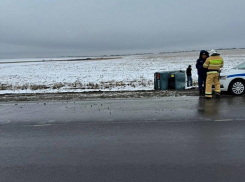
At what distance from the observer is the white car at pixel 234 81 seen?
31.4 ft

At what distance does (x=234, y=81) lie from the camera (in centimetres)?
966

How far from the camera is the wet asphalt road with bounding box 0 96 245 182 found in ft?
11.4

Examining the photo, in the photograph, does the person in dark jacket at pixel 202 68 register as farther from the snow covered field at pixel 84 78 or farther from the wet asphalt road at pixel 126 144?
the snow covered field at pixel 84 78

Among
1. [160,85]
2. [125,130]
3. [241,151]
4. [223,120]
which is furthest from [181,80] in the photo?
[241,151]

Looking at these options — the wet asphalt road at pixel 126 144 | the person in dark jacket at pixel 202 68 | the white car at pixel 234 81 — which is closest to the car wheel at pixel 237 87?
the white car at pixel 234 81

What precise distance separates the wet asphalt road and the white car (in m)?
2.47

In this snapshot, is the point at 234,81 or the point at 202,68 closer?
the point at 234,81

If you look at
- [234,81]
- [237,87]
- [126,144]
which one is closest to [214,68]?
[234,81]

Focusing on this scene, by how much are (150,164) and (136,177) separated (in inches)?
17.4

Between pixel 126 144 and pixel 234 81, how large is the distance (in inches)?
274

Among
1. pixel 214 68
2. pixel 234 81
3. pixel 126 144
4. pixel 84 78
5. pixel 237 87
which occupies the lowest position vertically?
pixel 126 144

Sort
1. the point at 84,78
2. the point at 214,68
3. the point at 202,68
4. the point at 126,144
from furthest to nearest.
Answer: the point at 84,78, the point at 202,68, the point at 214,68, the point at 126,144

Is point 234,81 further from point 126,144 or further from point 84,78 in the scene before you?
point 84,78

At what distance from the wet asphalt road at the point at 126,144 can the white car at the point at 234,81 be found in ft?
8.12
